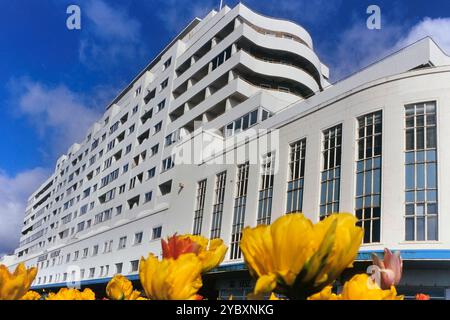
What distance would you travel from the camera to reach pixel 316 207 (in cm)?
2261

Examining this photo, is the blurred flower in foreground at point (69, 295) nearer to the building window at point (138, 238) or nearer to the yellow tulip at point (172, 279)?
the yellow tulip at point (172, 279)

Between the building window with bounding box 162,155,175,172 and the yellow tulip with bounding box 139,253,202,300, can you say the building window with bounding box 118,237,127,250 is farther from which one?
the yellow tulip with bounding box 139,253,202,300

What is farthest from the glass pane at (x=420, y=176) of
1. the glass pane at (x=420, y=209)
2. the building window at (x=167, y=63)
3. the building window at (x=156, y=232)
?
the building window at (x=167, y=63)

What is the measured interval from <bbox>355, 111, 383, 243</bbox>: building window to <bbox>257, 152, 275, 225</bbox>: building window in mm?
5809

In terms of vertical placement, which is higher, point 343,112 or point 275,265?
point 343,112

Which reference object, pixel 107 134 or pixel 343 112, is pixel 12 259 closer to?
pixel 107 134

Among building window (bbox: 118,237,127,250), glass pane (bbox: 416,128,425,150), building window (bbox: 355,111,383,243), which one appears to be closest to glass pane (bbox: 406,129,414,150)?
glass pane (bbox: 416,128,425,150)

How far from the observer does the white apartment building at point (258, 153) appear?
1973 cm

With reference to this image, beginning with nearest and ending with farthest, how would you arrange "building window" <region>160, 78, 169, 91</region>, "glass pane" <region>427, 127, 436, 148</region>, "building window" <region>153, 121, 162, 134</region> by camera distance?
"glass pane" <region>427, 127, 436, 148</region>
"building window" <region>153, 121, 162, 134</region>
"building window" <region>160, 78, 169, 91</region>

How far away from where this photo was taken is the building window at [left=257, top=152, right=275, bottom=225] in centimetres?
2564

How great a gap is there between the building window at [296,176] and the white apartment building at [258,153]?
78 mm
